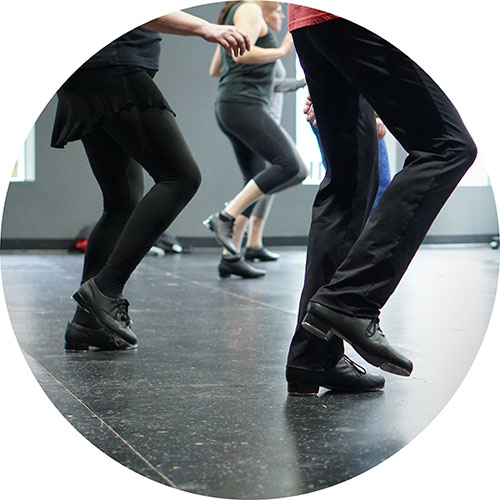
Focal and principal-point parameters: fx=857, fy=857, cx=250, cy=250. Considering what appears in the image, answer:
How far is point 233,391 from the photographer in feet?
5.90

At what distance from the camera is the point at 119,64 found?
2.13 m

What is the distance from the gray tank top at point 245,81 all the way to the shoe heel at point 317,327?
2.93 meters

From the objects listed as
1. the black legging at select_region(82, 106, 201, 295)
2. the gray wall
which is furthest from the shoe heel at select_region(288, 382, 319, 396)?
the gray wall

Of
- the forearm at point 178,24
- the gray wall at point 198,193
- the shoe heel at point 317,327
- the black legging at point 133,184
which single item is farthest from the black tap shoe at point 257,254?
Result: the shoe heel at point 317,327

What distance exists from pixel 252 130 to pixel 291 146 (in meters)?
0.25

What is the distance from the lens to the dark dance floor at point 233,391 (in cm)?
131

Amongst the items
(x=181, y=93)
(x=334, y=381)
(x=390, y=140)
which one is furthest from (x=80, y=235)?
(x=334, y=381)

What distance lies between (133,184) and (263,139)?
7.04 ft

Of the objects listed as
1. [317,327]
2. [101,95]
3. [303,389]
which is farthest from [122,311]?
[317,327]

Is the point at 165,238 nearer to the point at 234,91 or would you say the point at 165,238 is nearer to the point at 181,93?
the point at 181,93

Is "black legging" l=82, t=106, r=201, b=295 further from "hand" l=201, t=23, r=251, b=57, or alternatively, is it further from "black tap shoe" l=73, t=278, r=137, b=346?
"hand" l=201, t=23, r=251, b=57

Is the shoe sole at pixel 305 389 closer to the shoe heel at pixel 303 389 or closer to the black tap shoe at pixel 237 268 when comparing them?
the shoe heel at pixel 303 389

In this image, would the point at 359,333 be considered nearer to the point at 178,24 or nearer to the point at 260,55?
the point at 178,24

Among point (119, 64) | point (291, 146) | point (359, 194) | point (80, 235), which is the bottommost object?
point (80, 235)
